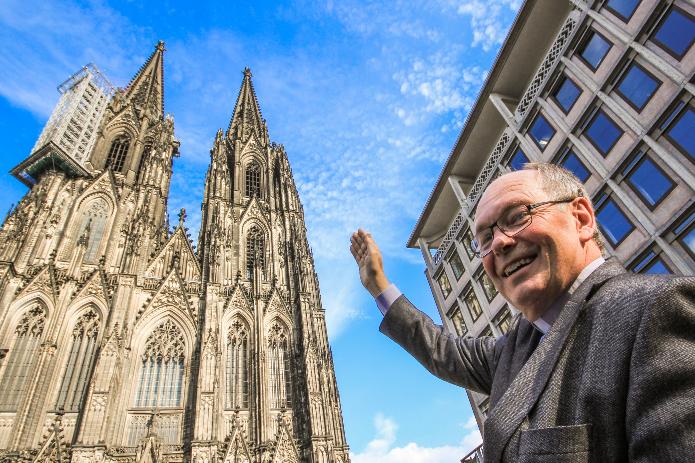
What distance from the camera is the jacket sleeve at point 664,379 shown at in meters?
0.89

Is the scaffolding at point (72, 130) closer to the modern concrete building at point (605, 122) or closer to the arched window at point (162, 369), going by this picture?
the arched window at point (162, 369)

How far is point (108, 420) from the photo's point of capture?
17.1m

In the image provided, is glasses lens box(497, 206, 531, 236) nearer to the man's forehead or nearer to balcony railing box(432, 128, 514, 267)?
the man's forehead

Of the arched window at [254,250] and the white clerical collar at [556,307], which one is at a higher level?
the arched window at [254,250]

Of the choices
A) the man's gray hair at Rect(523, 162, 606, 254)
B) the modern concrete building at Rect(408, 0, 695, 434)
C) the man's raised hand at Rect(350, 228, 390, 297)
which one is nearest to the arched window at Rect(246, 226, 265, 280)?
the modern concrete building at Rect(408, 0, 695, 434)

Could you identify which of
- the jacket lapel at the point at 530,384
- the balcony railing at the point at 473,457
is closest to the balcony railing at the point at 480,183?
the balcony railing at the point at 473,457

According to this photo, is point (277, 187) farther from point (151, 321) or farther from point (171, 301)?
point (151, 321)

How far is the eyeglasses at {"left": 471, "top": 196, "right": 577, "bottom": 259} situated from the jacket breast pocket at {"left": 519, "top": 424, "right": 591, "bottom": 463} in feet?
2.95

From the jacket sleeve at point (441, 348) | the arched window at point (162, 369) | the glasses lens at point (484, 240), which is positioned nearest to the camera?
the glasses lens at point (484, 240)

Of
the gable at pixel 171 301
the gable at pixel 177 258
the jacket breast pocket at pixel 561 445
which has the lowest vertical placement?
the jacket breast pocket at pixel 561 445

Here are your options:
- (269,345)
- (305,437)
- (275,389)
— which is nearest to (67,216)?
(269,345)

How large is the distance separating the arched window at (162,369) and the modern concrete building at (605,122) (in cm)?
1382

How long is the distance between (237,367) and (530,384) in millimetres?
21567

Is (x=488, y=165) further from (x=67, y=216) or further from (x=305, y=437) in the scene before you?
(x=67, y=216)
